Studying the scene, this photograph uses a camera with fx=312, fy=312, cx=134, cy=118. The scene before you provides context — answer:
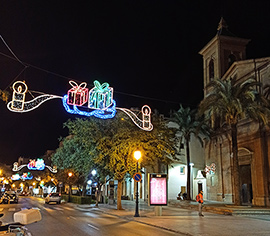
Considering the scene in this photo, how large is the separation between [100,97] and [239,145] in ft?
66.5

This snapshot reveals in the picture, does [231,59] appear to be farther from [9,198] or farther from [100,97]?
[9,198]

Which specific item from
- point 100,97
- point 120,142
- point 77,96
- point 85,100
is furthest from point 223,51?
point 77,96

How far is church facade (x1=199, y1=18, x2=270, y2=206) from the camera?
3062 cm

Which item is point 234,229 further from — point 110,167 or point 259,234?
point 110,167

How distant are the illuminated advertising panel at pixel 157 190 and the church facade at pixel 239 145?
40.5ft

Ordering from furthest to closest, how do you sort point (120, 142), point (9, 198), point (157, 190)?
point (9, 198), point (120, 142), point (157, 190)

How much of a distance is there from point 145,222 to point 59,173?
114ft

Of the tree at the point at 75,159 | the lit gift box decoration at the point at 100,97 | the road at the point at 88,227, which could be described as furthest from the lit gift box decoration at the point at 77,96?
the tree at the point at 75,159

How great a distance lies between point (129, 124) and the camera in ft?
90.4

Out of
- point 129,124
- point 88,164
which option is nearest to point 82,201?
point 88,164

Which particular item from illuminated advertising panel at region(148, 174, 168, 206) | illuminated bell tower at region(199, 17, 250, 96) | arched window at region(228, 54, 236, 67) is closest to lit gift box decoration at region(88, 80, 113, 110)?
illuminated advertising panel at region(148, 174, 168, 206)

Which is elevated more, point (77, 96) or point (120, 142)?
point (77, 96)

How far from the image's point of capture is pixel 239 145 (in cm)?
3444

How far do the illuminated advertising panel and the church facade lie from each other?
40.5ft
